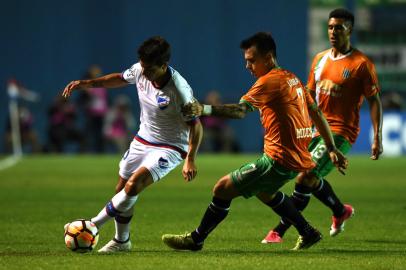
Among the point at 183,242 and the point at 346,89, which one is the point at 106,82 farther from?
the point at 346,89

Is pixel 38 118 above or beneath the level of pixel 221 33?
beneath

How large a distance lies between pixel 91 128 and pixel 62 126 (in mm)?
977

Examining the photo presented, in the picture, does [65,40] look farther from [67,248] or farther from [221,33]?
[67,248]

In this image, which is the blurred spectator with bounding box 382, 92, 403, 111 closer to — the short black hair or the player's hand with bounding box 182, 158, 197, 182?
the short black hair

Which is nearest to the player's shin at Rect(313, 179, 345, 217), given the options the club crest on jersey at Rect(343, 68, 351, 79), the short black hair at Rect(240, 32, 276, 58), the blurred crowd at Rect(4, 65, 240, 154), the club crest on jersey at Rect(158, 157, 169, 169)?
the club crest on jersey at Rect(343, 68, 351, 79)

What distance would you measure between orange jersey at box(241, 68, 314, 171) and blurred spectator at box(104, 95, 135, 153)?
18.8 m

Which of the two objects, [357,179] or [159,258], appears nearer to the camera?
[159,258]

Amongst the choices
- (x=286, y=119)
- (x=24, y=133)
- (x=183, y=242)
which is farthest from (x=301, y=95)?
(x=24, y=133)

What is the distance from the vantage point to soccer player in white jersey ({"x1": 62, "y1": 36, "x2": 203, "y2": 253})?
8766 millimetres

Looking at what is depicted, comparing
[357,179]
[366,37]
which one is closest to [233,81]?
[366,37]

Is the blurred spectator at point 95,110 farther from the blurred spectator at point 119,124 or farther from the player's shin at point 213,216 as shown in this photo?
the player's shin at point 213,216

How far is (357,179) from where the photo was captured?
19.0 meters

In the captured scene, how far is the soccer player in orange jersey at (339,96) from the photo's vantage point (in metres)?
10.2

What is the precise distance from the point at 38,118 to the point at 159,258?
20919mm
